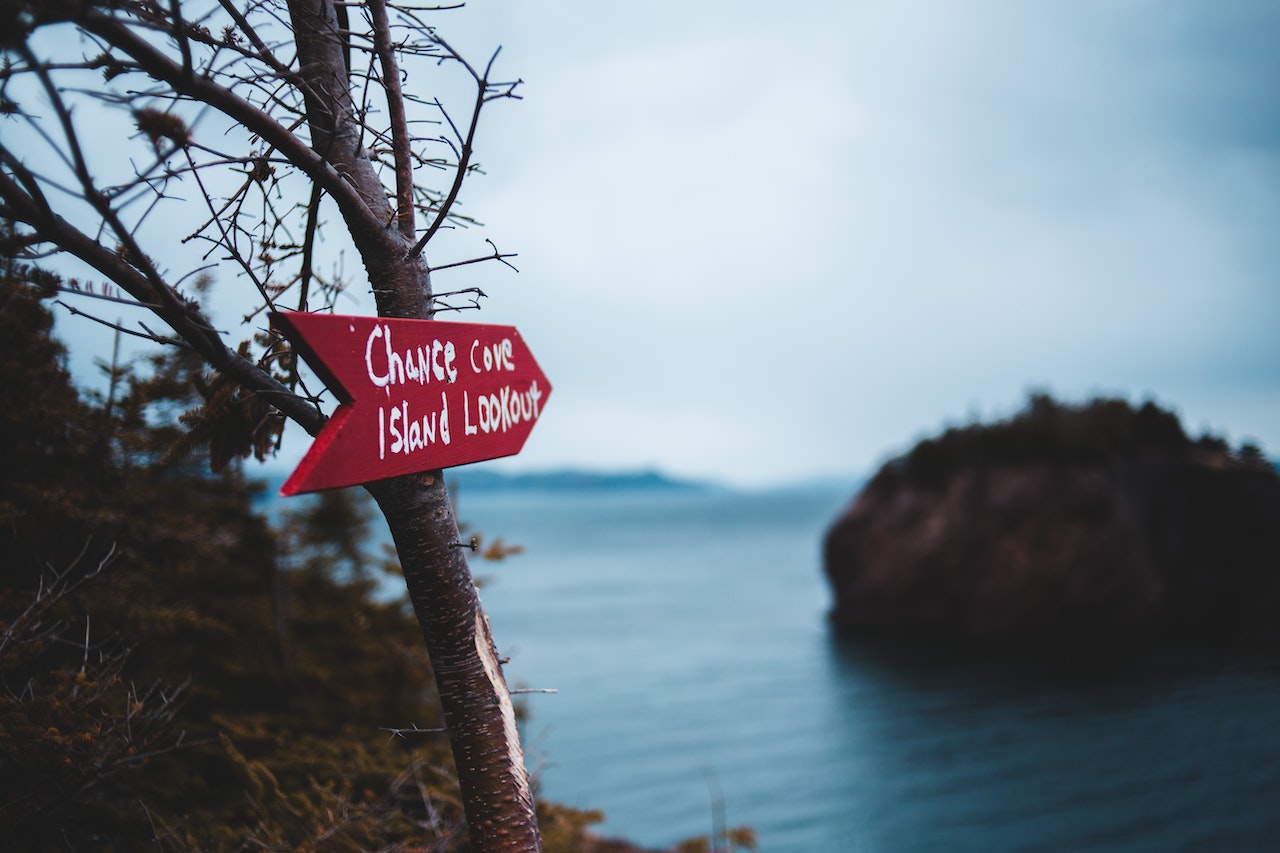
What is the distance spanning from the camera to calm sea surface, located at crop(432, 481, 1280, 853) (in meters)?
10.4

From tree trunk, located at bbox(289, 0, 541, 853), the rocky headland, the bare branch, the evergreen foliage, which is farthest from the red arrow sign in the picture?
the rocky headland

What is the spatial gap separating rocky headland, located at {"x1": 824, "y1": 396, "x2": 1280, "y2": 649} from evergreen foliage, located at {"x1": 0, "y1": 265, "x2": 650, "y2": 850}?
53.2ft

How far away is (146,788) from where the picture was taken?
3.63 m

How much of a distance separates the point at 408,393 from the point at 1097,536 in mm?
18912

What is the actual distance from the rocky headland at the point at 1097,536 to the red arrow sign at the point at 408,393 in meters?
18.3

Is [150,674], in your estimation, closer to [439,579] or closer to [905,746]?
[439,579]

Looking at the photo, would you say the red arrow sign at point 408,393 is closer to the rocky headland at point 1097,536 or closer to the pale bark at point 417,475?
the pale bark at point 417,475

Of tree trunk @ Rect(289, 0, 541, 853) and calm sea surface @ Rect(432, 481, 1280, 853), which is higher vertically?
tree trunk @ Rect(289, 0, 541, 853)

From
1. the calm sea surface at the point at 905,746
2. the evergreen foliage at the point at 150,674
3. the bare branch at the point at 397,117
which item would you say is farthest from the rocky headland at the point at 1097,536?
the bare branch at the point at 397,117

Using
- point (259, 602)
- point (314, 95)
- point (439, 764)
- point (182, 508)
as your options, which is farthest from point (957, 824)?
point (314, 95)

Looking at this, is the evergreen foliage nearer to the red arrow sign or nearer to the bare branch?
the red arrow sign

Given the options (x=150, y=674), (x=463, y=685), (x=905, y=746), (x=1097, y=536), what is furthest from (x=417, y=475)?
(x=1097, y=536)

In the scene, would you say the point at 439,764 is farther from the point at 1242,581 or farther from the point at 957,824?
the point at 1242,581

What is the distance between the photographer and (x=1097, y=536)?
57.9 ft
